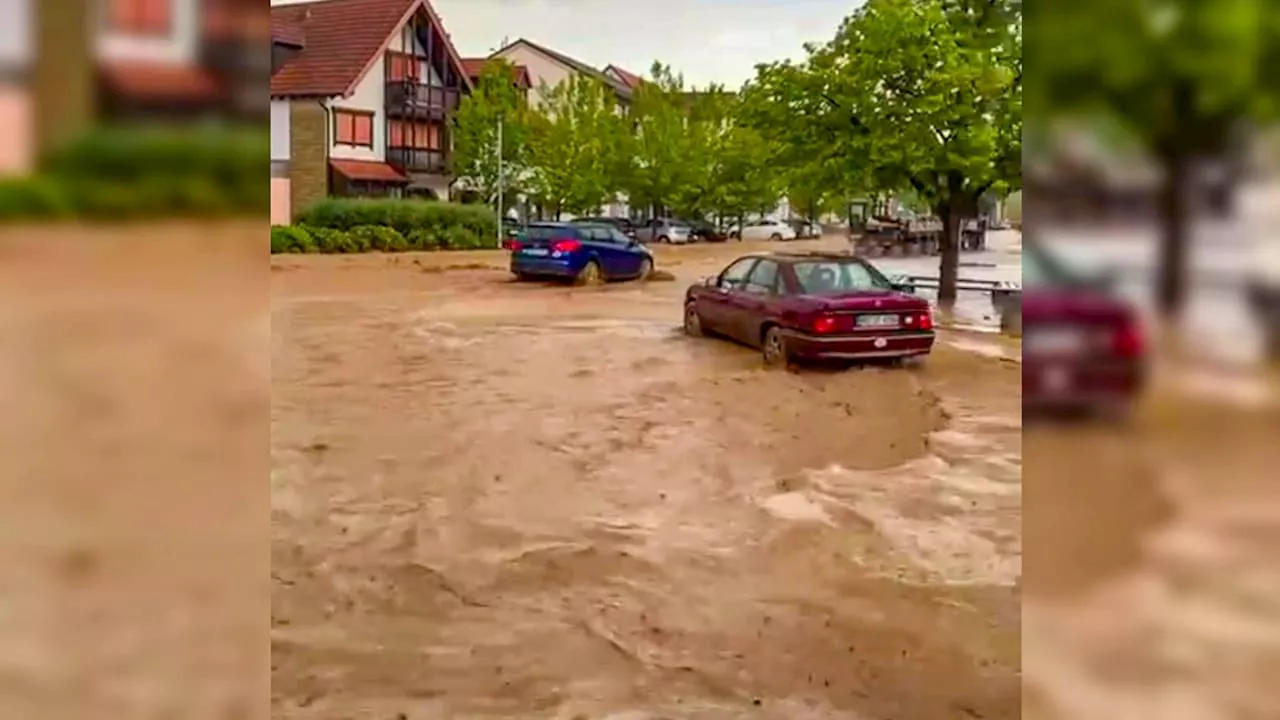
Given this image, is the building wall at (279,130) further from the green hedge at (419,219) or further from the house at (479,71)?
the house at (479,71)

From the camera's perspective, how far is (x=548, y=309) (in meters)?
2.04

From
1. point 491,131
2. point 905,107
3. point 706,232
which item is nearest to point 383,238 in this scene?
point 491,131

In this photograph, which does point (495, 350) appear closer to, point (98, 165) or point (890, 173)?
point (890, 173)

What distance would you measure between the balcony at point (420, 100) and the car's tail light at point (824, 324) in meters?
0.76

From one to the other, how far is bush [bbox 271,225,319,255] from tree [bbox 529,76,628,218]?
412 mm

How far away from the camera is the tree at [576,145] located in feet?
6.18

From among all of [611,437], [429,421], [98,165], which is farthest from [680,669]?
[98,165]

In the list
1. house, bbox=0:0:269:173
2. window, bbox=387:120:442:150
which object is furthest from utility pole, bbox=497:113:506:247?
house, bbox=0:0:269:173

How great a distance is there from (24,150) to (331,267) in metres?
0.83

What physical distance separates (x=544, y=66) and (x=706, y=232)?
407 mm

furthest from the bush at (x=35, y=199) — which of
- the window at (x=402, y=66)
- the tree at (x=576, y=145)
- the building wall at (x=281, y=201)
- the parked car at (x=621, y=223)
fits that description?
the parked car at (x=621, y=223)

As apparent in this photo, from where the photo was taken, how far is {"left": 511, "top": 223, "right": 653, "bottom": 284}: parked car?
1.95 metres

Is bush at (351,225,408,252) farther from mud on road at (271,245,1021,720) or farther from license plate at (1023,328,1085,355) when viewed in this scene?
license plate at (1023,328,1085,355)

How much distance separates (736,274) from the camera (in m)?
2.00
